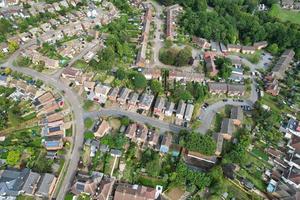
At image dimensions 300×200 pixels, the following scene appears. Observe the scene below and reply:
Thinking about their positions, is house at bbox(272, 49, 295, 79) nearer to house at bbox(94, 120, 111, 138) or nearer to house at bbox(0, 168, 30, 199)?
house at bbox(94, 120, 111, 138)

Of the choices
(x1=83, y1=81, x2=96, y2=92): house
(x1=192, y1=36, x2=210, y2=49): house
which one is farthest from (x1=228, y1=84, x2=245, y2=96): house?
(x1=83, y1=81, x2=96, y2=92): house

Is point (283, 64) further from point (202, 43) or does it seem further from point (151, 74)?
point (151, 74)

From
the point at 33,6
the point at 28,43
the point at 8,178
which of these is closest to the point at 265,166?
the point at 8,178

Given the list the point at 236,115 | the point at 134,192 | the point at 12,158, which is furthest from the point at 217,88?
the point at 12,158

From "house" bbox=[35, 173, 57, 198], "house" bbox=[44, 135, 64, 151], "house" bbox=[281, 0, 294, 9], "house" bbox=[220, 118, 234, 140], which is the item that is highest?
"house" bbox=[281, 0, 294, 9]

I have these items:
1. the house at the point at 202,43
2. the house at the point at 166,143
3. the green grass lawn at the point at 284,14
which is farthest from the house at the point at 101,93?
the green grass lawn at the point at 284,14

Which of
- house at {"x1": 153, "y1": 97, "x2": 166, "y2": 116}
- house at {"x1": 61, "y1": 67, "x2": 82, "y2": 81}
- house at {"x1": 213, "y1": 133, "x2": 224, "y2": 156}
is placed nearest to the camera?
house at {"x1": 213, "y1": 133, "x2": 224, "y2": 156}
